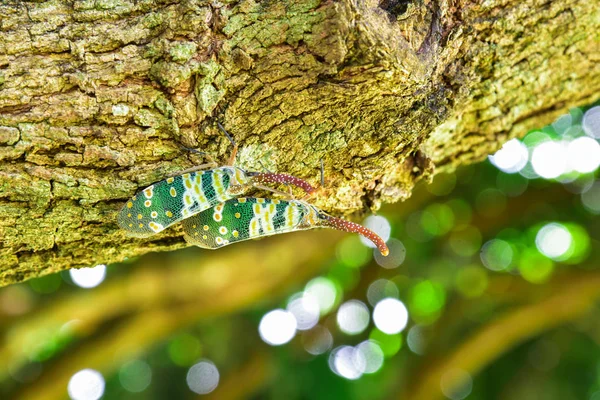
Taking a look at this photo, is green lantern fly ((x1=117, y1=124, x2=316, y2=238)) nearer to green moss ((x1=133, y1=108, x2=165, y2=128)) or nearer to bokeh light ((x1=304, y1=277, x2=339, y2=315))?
green moss ((x1=133, y1=108, x2=165, y2=128))

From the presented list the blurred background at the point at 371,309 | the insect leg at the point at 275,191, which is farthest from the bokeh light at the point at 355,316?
the insect leg at the point at 275,191

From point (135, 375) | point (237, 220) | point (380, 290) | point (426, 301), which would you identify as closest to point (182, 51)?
point (237, 220)

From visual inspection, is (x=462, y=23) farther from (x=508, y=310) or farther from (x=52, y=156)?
(x=508, y=310)

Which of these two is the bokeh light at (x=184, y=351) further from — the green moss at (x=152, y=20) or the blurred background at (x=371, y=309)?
the green moss at (x=152, y=20)

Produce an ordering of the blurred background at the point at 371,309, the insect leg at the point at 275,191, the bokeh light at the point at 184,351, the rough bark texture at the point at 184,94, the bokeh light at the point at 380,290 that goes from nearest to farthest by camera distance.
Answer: the rough bark texture at the point at 184,94
the insect leg at the point at 275,191
the blurred background at the point at 371,309
the bokeh light at the point at 380,290
the bokeh light at the point at 184,351

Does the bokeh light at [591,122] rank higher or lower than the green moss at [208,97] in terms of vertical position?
lower
